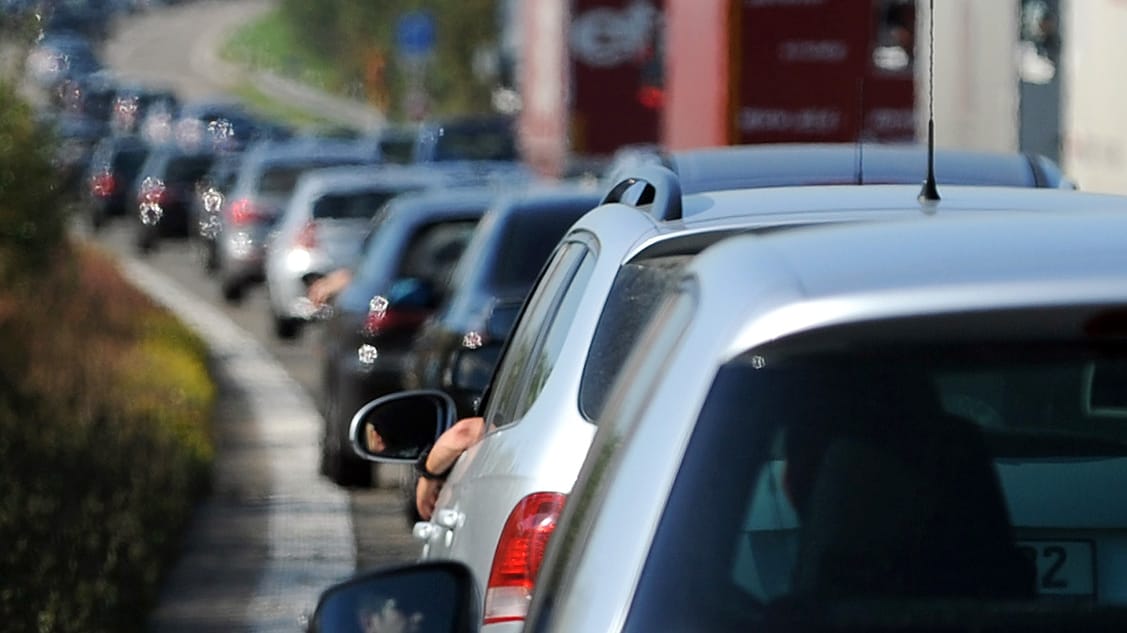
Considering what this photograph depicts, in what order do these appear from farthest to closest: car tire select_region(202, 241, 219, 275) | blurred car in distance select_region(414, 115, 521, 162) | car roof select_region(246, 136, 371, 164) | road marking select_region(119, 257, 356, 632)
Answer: car tire select_region(202, 241, 219, 275)
blurred car in distance select_region(414, 115, 521, 162)
car roof select_region(246, 136, 371, 164)
road marking select_region(119, 257, 356, 632)

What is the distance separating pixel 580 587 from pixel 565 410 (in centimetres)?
158

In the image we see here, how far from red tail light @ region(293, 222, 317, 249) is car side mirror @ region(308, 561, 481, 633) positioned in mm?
19058

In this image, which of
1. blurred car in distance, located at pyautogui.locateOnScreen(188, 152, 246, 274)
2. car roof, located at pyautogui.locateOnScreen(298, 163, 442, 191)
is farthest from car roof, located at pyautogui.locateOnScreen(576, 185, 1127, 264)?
blurred car in distance, located at pyautogui.locateOnScreen(188, 152, 246, 274)

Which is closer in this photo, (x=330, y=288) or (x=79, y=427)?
(x=79, y=427)

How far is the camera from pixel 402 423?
6496 millimetres

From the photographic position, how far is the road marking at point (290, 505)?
10094 millimetres

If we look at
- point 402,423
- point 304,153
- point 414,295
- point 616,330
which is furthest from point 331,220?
point 616,330

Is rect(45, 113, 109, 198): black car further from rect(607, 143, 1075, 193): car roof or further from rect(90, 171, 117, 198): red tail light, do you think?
rect(90, 171, 117, 198): red tail light

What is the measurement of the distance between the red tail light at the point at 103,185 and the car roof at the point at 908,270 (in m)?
46.3

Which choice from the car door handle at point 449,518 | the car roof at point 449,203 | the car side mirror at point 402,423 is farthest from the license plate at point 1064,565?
the car roof at point 449,203

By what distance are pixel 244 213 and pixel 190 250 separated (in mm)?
14483

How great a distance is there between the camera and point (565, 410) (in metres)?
4.64

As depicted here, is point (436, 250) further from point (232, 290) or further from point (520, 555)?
point (232, 290)

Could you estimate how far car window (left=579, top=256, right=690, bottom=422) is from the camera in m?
4.54
